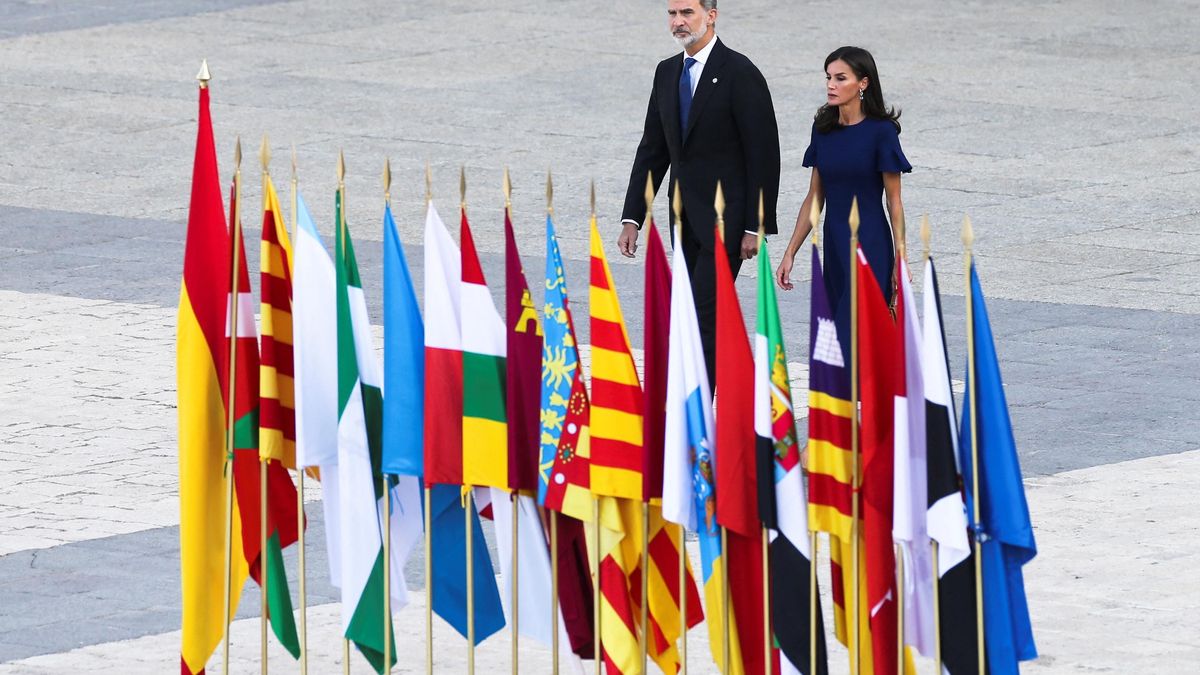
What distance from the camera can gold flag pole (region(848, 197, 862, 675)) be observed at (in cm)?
582

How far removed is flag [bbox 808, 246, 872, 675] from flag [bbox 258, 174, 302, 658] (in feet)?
5.08

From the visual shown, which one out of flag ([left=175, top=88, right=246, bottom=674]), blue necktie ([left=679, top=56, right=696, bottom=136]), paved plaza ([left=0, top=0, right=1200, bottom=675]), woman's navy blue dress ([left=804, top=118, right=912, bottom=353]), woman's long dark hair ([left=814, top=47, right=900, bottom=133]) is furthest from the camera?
blue necktie ([left=679, top=56, right=696, bottom=136])

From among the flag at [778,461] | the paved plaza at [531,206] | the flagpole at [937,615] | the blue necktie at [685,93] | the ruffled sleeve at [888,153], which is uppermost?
the blue necktie at [685,93]

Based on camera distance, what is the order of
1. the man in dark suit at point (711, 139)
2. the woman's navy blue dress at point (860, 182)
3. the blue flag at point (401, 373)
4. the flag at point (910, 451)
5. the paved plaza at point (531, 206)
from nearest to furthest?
the flag at point (910, 451) → the blue flag at point (401, 373) → the paved plaza at point (531, 206) → the woman's navy blue dress at point (860, 182) → the man in dark suit at point (711, 139)

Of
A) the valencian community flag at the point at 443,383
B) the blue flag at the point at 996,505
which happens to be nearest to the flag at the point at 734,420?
the blue flag at the point at 996,505

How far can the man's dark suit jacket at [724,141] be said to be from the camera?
30.9ft

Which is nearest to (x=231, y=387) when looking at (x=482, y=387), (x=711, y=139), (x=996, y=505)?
(x=482, y=387)

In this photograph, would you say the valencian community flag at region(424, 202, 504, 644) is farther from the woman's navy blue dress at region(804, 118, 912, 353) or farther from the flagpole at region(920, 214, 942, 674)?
the woman's navy blue dress at region(804, 118, 912, 353)

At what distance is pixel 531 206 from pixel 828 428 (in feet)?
30.7

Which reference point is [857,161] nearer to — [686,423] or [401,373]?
[401,373]

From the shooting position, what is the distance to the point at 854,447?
5891mm

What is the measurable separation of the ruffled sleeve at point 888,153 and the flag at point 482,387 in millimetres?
3168

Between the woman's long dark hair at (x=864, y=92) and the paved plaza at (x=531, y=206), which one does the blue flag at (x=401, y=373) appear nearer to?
the paved plaza at (x=531, y=206)

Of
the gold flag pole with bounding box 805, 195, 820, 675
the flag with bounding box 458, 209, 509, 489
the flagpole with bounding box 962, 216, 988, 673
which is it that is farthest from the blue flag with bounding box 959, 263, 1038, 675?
the flag with bounding box 458, 209, 509, 489
